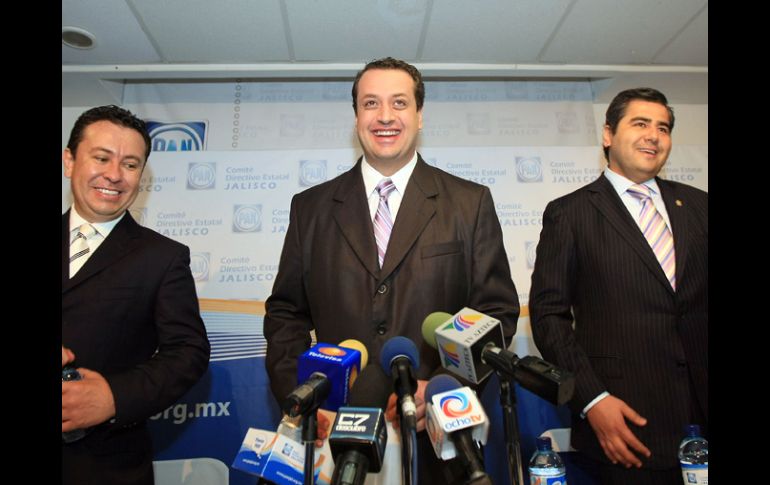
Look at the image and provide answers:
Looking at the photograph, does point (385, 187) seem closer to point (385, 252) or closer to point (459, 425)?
point (385, 252)

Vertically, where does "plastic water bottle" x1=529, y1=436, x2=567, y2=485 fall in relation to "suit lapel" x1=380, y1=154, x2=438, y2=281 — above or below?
below

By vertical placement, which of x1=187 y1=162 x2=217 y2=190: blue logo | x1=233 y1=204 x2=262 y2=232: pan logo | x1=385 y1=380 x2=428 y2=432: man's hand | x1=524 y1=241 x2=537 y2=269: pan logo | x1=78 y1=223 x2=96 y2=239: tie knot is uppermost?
x1=187 y1=162 x2=217 y2=190: blue logo

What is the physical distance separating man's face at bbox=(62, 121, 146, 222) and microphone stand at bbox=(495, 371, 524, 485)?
192cm

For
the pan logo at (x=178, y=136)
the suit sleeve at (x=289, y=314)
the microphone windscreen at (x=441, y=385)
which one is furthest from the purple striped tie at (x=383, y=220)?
the pan logo at (x=178, y=136)

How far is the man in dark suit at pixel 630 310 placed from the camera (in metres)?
2.05

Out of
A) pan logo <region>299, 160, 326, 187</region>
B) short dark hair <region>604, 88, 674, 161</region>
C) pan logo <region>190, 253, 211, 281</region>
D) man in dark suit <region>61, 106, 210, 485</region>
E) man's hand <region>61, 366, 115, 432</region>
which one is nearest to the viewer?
man's hand <region>61, 366, 115, 432</region>

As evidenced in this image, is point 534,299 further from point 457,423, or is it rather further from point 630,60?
point 630,60

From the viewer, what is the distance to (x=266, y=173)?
3.64 m

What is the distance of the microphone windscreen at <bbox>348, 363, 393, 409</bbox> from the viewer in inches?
46.3

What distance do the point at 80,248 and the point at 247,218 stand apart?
140 centimetres

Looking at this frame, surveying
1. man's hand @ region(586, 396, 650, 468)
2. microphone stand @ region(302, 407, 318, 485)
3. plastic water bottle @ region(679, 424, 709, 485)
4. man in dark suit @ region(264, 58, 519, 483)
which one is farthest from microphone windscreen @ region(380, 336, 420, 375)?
plastic water bottle @ region(679, 424, 709, 485)

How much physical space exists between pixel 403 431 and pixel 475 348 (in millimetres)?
290

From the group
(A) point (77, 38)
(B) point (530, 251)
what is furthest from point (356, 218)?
(A) point (77, 38)

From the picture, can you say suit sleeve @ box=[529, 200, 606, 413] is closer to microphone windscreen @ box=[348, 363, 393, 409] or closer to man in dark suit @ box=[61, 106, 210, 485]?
microphone windscreen @ box=[348, 363, 393, 409]
